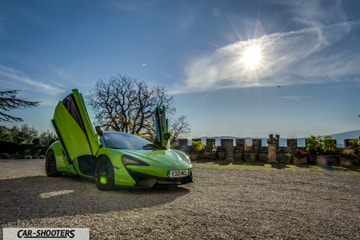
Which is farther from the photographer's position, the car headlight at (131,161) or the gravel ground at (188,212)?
the car headlight at (131,161)

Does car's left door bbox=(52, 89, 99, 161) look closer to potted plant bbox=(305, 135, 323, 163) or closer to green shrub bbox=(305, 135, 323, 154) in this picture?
potted plant bbox=(305, 135, 323, 163)

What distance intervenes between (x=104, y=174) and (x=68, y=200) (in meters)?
1.08

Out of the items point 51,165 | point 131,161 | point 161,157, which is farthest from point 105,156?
point 51,165

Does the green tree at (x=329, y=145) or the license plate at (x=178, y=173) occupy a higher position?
the green tree at (x=329, y=145)

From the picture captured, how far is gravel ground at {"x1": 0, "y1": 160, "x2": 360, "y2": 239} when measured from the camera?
9.14 ft

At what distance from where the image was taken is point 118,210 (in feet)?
11.9

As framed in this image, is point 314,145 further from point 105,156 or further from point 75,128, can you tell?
point 75,128

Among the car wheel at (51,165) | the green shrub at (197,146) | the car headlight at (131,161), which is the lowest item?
the car wheel at (51,165)

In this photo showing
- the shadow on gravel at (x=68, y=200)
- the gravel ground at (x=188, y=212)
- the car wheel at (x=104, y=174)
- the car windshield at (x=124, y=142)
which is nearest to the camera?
the gravel ground at (x=188, y=212)

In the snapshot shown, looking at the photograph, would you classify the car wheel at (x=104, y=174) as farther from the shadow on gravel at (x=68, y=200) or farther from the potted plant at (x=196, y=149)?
the potted plant at (x=196, y=149)

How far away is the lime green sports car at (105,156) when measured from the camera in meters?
4.94

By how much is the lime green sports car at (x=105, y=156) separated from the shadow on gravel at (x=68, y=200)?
270mm

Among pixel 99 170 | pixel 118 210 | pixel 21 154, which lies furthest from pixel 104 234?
pixel 21 154

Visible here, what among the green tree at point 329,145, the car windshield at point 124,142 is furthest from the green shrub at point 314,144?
the car windshield at point 124,142
